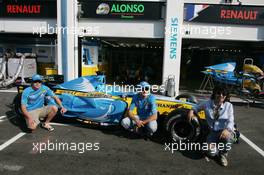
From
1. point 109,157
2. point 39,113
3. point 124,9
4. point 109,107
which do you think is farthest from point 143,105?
point 124,9

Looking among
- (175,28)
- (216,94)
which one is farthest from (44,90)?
(175,28)

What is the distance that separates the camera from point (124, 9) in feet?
33.9

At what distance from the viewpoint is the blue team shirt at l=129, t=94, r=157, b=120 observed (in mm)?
4559

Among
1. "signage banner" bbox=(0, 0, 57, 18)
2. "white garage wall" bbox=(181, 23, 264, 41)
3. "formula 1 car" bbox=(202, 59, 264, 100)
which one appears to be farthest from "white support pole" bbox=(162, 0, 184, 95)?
"signage banner" bbox=(0, 0, 57, 18)

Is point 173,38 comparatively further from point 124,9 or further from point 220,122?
point 220,122

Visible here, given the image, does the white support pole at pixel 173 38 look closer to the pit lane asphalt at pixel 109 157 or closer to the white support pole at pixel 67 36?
the white support pole at pixel 67 36

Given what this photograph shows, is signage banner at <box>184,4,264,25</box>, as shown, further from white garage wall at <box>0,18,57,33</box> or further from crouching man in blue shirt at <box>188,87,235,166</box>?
crouching man in blue shirt at <box>188,87,235,166</box>

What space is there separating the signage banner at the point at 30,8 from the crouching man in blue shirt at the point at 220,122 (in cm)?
904

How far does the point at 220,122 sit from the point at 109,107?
6.96ft

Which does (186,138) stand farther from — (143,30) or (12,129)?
(143,30)

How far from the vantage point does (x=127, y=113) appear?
4.75 meters

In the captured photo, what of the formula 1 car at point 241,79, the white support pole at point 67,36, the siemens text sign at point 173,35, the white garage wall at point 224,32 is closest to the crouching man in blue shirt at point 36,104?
the white support pole at point 67,36

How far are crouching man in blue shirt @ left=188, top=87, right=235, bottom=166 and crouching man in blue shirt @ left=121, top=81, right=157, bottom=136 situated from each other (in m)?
0.76

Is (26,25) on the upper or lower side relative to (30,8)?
lower
